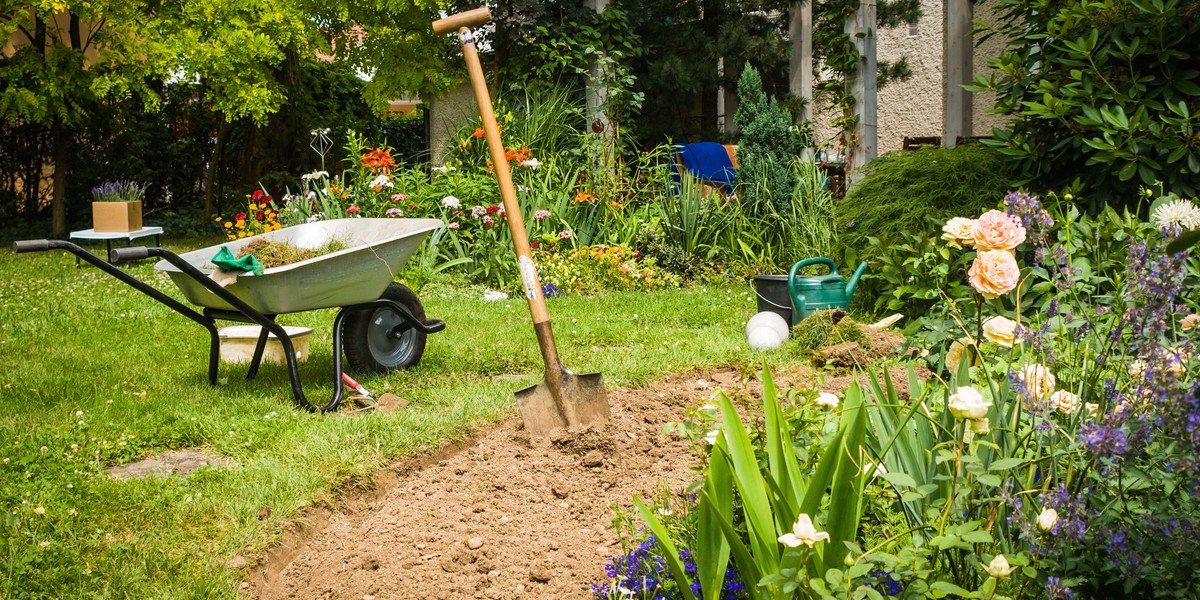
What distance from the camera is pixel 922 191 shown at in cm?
481

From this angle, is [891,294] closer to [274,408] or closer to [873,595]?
[274,408]

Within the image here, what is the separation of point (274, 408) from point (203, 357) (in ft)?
4.00

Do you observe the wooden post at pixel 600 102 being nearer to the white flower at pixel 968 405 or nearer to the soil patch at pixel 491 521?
the soil patch at pixel 491 521

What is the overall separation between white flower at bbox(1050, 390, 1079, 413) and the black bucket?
9.50 feet

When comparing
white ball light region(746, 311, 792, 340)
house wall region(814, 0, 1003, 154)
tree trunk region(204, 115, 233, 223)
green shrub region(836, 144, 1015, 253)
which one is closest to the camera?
white ball light region(746, 311, 792, 340)

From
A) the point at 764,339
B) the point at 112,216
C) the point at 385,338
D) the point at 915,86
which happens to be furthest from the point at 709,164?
the point at 915,86

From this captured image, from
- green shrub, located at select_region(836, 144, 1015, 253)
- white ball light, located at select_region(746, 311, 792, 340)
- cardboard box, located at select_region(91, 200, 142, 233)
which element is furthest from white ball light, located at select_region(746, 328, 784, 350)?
cardboard box, located at select_region(91, 200, 142, 233)

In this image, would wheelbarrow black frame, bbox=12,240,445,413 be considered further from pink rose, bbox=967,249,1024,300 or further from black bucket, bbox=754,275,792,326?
pink rose, bbox=967,249,1024,300

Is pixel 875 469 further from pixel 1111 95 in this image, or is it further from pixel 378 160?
pixel 378 160

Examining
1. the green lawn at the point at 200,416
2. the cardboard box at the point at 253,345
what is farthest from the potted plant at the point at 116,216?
the cardboard box at the point at 253,345

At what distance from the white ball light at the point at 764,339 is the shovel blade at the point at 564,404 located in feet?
4.42

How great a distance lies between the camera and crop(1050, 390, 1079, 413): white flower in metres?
1.56

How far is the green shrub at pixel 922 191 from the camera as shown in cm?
453

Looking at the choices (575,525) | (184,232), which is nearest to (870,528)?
(575,525)
